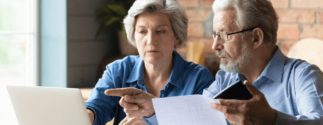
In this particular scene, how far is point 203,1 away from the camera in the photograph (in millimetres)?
2824

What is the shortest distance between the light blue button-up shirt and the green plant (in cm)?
158

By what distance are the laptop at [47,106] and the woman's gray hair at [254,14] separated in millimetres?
683

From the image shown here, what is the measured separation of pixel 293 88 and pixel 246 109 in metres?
0.37

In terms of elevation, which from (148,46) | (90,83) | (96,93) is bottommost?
(90,83)

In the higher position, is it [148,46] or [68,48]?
[148,46]

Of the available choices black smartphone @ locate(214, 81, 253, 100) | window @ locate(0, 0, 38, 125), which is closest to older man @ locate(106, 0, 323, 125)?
black smartphone @ locate(214, 81, 253, 100)

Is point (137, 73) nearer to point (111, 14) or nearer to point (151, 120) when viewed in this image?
point (151, 120)

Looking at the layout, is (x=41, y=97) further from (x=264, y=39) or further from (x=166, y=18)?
(x=264, y=39)

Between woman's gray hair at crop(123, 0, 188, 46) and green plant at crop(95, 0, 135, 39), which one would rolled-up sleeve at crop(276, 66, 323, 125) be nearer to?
woman's gray hair at crop(123, 0, 188, 46)

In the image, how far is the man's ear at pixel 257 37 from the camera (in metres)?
1.35

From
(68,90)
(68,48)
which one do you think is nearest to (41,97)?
(68,90)

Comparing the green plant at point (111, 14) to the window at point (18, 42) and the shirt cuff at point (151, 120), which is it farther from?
the shirt cuff at point (151, 120)

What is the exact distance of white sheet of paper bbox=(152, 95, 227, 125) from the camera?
3.31 ft

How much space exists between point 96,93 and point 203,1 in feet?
5.13
